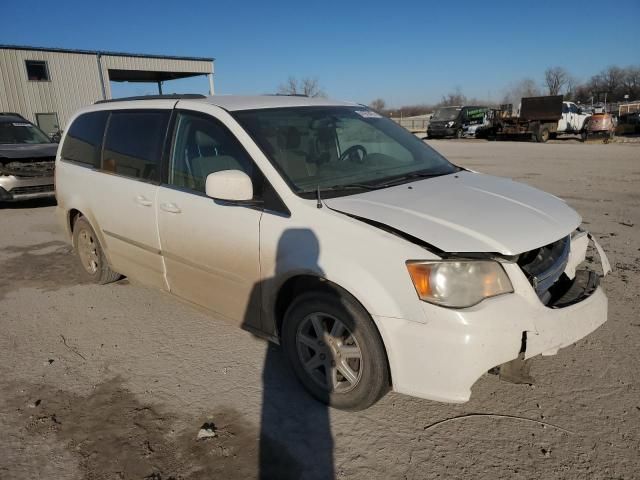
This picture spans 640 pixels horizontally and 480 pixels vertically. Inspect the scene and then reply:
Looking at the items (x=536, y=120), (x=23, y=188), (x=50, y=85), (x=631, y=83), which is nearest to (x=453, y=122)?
(x=536, y=120)

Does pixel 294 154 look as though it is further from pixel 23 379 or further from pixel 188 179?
pixel 23 379

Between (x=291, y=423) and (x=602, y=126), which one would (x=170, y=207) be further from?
(x=602, y=126)

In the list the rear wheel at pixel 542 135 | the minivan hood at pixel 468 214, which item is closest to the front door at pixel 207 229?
the minivan hood at pixel 468 214

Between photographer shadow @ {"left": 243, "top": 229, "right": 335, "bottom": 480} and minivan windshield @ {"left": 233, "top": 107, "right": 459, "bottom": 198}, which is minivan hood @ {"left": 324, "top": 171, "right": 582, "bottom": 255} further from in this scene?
photographer shadow @ {"left": 243, "top": 229, "right": 335, "bottom": 480}

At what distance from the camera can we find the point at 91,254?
516 cm

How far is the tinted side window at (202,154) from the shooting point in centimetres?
327

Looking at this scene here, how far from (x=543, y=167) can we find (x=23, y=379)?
569 inches

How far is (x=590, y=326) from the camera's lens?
8.98ft

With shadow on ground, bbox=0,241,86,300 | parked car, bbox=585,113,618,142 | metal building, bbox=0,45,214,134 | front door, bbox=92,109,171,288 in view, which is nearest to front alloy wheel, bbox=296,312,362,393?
front door, bbox=92,109,171,288

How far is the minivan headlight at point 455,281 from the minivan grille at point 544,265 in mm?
268

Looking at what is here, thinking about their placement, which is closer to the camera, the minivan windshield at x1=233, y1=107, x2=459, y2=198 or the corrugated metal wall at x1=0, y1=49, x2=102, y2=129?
the minivan windshield at x1=233, y1=107, x2=459, y2=198

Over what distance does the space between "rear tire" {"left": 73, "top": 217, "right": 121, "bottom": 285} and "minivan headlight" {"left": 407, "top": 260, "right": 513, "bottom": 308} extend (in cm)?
356

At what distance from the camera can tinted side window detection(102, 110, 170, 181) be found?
3859mm

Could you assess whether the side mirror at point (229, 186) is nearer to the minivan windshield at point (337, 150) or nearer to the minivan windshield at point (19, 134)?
the minivan windshield at point (337, 150)
